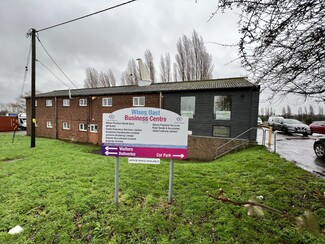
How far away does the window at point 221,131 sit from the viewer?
14.8 m

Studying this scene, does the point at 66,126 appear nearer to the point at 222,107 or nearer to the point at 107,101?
the point at 107,101

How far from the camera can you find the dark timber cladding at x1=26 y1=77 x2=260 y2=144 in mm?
14086

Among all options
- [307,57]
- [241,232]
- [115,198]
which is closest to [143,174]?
[115,198]

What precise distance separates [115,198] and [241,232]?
2.59 m

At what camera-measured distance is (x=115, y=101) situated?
19.6 m

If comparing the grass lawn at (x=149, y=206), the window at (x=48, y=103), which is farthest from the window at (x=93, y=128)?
the grass lawn at (x=149, y=206)

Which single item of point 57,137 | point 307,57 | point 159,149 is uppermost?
point 307,57

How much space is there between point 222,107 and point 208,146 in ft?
10.8

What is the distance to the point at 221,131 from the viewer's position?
591 inches

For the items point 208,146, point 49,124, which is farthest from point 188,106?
point 49,124

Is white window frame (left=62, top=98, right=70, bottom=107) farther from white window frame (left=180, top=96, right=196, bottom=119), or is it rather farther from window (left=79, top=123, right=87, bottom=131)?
white window frame (left=180, top=96, right=196, bottom=119)

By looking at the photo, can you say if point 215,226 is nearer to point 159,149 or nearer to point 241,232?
point 241,232

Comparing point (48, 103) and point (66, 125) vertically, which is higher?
point (48, 103)

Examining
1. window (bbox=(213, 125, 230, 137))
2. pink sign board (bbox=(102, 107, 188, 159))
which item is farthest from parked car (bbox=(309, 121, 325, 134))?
pink sign board (bbox=(102, 107, 188, 159))
